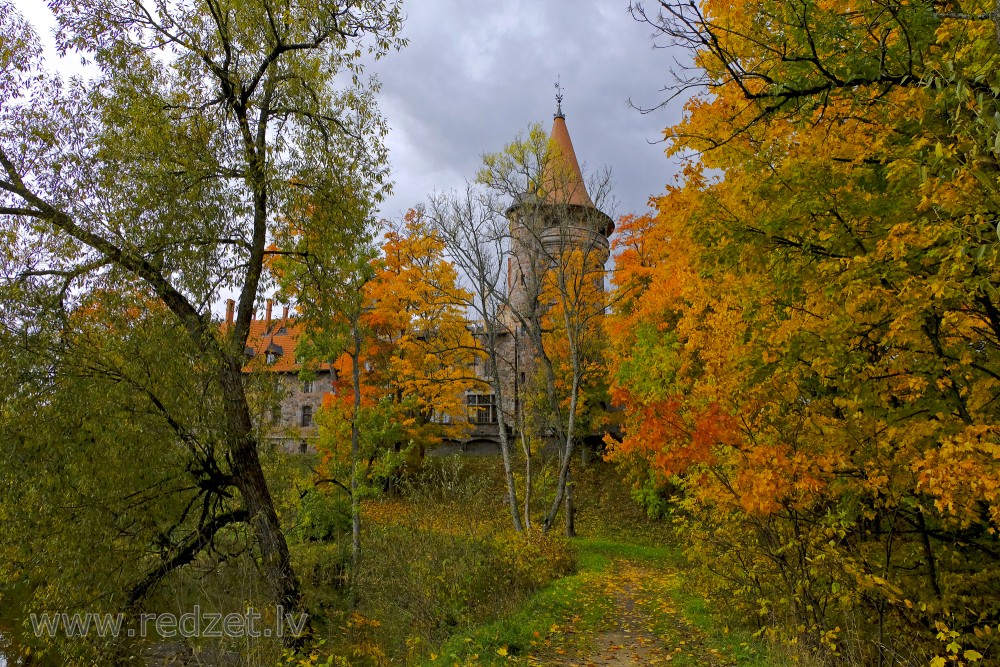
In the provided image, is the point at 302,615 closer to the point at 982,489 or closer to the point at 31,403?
the point at 31,403

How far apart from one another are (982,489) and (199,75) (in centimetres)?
963

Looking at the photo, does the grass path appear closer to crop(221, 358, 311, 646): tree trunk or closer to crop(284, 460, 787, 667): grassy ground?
crop(284, 460, 787, 667): grassy ground

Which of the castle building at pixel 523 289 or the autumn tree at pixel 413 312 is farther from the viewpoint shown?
the autumn tree at pixel 413 312

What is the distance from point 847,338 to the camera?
5.30 metres

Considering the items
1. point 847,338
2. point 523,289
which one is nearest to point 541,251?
point 523,289

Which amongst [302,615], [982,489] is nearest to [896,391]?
[982,489]

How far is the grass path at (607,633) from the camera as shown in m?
6.48

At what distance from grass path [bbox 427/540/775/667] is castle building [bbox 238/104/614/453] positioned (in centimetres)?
398

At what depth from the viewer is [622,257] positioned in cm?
2020

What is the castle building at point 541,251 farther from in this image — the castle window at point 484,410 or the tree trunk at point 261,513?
the tree trunk at point 261,513

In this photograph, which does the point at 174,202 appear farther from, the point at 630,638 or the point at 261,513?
the point at 630,638

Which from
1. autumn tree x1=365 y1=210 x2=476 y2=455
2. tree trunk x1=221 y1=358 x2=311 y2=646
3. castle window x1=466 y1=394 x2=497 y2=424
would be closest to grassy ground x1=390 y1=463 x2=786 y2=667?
tree trunk x1=221 y1=358 x2=311 y2=646

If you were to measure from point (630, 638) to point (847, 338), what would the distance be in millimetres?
4679

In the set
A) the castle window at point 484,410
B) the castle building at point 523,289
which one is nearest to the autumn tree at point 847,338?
the castle building at point 523,289
